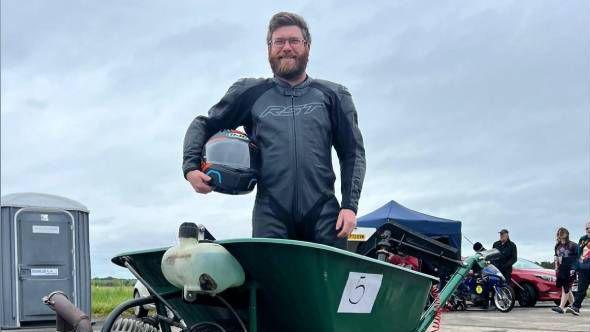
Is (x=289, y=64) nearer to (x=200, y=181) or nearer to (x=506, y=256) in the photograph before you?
(x=200, y=181)

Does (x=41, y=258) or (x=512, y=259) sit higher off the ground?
(x=41, y=258)

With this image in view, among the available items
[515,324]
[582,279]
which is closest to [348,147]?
[515,324]

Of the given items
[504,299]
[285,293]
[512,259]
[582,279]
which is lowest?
[504,299]

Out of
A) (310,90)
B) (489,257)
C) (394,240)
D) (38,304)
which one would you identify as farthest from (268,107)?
(38,304)

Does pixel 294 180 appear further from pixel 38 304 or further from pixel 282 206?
pixel 38 304

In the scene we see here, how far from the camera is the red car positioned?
47.5 ft

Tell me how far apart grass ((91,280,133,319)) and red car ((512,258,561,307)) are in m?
8.00

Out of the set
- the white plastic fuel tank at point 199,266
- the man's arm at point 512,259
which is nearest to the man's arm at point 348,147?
the white plastic fuel tank at point 199,266

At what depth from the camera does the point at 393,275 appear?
96.4 inches

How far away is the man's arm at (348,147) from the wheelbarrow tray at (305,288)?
51 centimetres

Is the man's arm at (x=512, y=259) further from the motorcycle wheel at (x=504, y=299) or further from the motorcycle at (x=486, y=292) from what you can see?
the motorcycle wheel at (x=504, y=299)

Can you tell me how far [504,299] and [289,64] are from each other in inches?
451

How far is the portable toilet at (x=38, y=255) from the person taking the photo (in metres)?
8.67

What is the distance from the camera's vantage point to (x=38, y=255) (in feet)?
29.1
